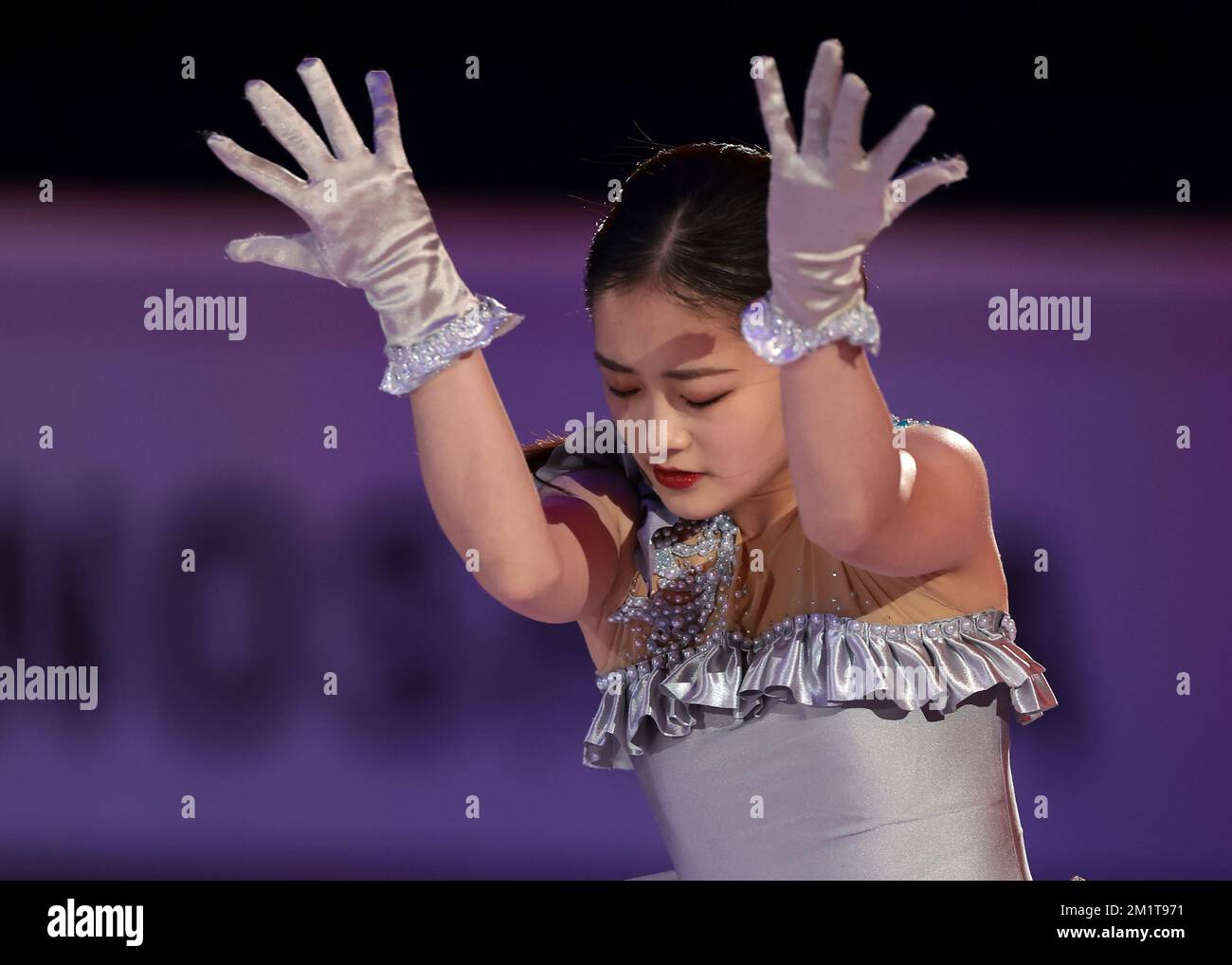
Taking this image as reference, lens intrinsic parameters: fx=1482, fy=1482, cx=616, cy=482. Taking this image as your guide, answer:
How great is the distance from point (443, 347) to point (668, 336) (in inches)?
9.7

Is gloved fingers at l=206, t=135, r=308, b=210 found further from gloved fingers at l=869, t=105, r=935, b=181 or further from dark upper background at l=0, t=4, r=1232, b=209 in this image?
dark upper background at l=0, t=4, r=1232, b=209

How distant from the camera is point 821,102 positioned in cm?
120

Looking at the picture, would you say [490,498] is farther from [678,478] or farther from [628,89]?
[628,89]

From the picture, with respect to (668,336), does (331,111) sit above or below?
above

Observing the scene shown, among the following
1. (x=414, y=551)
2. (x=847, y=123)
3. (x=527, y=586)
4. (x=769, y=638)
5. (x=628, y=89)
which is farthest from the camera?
(x=414, y=551)

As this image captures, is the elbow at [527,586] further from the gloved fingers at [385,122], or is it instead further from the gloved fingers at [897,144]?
the gloved fingers at [897,144]

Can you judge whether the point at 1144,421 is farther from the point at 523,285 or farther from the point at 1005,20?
the point at 523,285

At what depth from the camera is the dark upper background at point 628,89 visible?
2.27 meters

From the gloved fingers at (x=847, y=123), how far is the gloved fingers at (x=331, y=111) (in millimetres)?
452

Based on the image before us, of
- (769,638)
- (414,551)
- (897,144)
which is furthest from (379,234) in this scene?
(414,551)

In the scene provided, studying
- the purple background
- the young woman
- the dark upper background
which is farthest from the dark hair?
the purple background

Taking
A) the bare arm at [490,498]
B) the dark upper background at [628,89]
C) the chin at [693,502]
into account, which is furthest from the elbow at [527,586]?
the dark upper background at [628,89]

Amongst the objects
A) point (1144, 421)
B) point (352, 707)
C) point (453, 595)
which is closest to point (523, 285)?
point (453, 595)

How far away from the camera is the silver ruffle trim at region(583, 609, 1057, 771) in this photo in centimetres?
155
